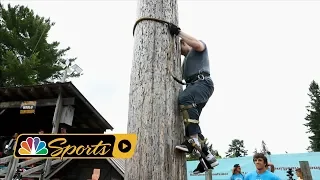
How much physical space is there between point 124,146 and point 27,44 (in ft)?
71.5

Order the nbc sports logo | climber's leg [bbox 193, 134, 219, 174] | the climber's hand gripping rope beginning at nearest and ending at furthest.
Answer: the nbc sports logo → the climber's hand gripping rope → climber's leg [bbox 193, 134, 219, 174]

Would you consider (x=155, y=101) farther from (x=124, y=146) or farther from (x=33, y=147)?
(x=33, y=147)

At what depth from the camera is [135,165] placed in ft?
5.17

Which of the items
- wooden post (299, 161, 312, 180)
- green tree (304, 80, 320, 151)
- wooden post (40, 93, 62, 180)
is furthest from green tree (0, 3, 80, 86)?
green tree (304, 80, 320, 151)

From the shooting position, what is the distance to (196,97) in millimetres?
2172

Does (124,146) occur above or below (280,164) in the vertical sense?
below

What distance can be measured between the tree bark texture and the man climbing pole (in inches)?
3.0

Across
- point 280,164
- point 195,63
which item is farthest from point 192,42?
point 280,164

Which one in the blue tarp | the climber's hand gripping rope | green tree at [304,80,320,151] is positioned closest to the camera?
the climber's hand gripping rope

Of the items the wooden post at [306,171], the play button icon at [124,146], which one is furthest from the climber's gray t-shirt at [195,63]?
the wooden post at [306,171]

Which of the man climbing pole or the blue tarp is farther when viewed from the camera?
the blue tarp

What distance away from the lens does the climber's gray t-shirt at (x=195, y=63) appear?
94.1 inches

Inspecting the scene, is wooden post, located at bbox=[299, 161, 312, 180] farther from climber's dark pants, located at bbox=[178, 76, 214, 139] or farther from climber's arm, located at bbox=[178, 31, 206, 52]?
climber's arm, located at bbox=[178, 31, 206, 52]

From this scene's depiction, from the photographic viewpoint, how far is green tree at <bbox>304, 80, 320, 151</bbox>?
1521 inches
